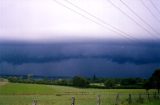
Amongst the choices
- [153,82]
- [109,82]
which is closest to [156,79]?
[153,82]

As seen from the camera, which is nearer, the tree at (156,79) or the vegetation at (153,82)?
the tree at (156,79)

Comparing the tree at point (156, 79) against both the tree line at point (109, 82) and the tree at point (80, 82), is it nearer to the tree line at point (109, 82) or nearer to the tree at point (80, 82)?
the tree line at point (109, 82)

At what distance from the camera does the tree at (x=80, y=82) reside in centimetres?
9669

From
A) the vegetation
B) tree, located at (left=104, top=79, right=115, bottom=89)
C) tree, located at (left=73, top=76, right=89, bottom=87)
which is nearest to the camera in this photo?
the vegetation

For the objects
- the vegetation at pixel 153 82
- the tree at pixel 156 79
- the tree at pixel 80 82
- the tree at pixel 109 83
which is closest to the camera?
the tree at pixel 156 79

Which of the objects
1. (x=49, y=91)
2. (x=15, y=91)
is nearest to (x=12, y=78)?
(x=15, y=91)

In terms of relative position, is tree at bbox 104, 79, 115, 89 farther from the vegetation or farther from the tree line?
the vegetation

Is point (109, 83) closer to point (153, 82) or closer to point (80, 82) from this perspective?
point (80, 82)

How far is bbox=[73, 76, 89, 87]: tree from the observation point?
3807 inches

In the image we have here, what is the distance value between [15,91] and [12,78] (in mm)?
9098

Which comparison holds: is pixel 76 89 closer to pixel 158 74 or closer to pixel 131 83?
pixel 131 83

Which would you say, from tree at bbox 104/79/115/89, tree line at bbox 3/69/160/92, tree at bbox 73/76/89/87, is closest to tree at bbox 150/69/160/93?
tree line at bbox 3/69/160/92

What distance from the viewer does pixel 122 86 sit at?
10019 centimetres

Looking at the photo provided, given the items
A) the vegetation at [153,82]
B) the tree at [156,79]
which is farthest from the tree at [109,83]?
the vegetation at [153,82]
